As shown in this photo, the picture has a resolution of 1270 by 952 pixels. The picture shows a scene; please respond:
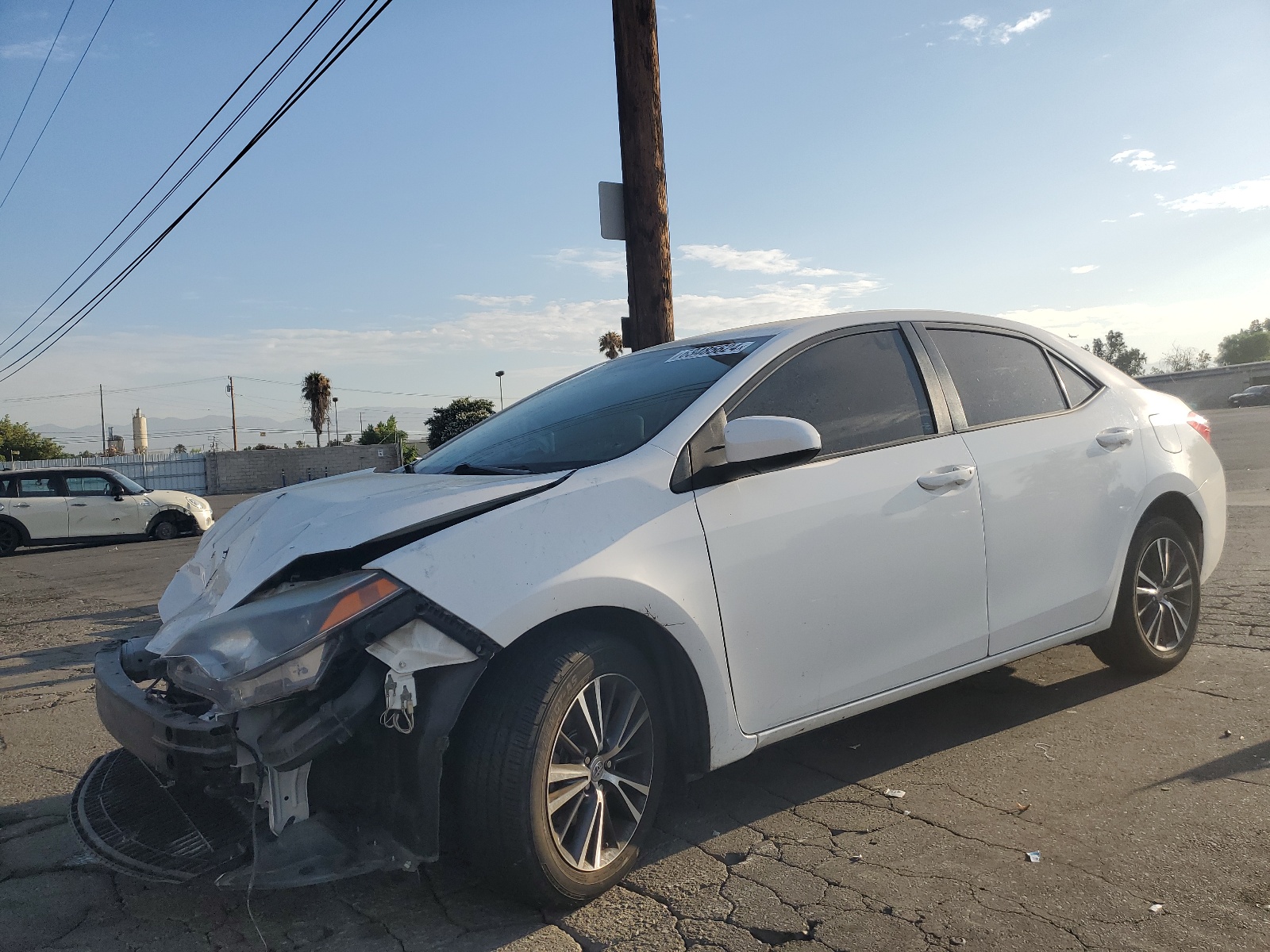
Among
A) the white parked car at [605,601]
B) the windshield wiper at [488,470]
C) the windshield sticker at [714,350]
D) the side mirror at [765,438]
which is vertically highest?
the windshield sticker at [714,350]

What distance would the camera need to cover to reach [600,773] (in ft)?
9.12

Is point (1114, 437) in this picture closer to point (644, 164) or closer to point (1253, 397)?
point (644, 164)

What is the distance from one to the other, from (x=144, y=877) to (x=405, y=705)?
85 cm

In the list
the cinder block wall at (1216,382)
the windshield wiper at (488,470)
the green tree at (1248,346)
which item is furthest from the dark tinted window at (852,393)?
the green tree at (1248,346)

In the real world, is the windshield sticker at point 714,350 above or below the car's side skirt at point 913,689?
above

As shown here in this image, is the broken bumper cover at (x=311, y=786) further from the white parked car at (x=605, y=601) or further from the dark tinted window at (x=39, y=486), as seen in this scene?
the dark tinted window at (x=39, y=486)

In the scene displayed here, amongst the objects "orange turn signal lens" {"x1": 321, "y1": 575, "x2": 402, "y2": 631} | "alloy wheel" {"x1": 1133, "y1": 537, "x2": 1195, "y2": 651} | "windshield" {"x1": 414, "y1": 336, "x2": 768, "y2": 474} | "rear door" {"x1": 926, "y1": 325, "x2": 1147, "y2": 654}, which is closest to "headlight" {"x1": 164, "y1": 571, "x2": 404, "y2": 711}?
"orange turn signal lens" {"x1": 321, "y1": 575, "x2": 402, "y2": 631}

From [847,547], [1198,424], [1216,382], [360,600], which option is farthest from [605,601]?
[1216,382]

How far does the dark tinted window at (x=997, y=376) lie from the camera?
3.95 meters

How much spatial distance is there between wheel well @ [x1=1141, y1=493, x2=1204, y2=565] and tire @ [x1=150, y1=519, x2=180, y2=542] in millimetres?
17544

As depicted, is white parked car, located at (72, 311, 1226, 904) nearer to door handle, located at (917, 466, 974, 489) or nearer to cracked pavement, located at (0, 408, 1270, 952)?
door handle, located at (917, 466, 974, 489)

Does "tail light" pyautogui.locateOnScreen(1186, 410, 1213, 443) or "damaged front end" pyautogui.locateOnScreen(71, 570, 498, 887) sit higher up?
"tail light" pyautogui.locateOnScreen(1186, 410, 1213, 443)

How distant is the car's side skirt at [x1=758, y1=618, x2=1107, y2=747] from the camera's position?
3.18 m

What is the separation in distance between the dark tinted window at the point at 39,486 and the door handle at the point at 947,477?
17.6m
